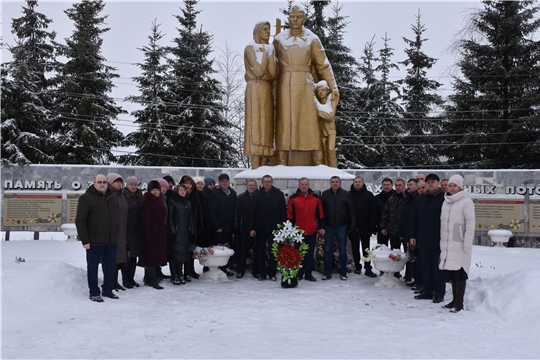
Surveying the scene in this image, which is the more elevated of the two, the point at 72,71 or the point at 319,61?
the point at 72,71

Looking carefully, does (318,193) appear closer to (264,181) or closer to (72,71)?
(264,181)

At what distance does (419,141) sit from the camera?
21672 millimetres

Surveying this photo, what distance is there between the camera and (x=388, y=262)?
7082 mm

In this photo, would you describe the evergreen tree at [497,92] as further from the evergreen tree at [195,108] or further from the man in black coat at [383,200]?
→ the man in black coat at [383,200]

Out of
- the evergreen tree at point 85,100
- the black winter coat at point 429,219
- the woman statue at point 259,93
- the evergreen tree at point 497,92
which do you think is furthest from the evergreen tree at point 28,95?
the evergreen tree at point 497,92

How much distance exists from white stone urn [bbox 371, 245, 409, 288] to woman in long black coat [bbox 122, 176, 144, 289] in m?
3.13

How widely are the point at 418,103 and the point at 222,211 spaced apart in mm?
16240

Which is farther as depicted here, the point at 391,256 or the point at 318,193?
the point at 318,193

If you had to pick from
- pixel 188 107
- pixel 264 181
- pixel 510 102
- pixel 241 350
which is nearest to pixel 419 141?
pixel 510 102

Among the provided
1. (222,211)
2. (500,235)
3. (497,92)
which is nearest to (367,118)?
(497,92)

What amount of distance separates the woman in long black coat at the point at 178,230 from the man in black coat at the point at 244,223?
79 centimetres

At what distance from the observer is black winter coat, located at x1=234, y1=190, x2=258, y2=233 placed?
7.64 metres

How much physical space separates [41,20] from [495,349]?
68.3 ft

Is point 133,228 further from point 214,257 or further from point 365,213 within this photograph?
point 365,213
